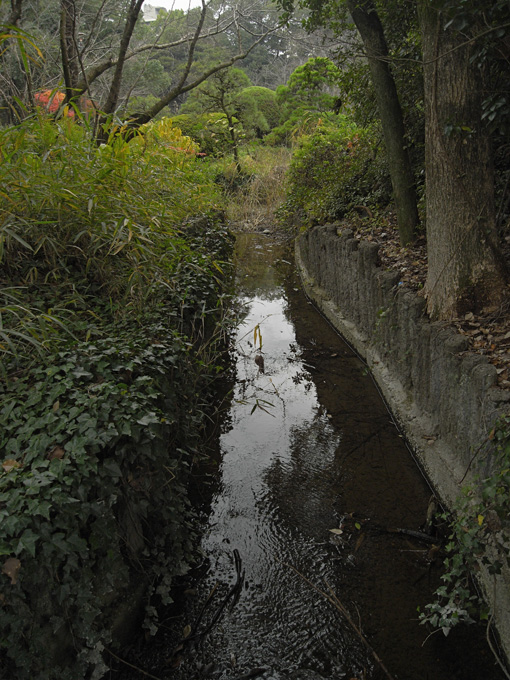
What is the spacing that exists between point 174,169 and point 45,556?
4.75 meters

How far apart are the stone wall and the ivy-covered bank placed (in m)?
1.51

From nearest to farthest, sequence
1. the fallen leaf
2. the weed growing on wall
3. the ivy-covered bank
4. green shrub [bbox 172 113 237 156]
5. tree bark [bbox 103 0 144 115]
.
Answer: the fallen leaf < the ivy-covered bank < the weed growing on wall < tree bark [bbox 103 0 144 115] < green shrub [bbox 172 113 237 156]

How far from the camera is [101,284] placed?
368 centimetres

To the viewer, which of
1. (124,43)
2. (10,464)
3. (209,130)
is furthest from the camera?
(209,130)

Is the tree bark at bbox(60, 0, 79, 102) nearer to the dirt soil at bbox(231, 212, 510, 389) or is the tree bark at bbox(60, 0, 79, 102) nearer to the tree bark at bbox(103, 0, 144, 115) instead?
the tree bark at bbox(103, 0, 144, 115)

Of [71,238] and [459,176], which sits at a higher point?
[459,176]

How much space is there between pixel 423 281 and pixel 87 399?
312 centimetres

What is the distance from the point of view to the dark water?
250 centimetres

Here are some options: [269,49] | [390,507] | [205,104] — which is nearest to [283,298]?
[390,507]

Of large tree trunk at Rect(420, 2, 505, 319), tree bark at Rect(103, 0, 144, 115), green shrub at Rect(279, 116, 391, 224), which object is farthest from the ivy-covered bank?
green shrub at Rect(279, 116, 391, 224)

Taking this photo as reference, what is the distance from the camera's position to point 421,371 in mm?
3975

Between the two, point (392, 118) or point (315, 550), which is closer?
point (315, 550)

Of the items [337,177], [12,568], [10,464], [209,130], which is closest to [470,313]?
[10,464]

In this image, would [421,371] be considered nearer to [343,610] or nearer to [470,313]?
[470,313]
